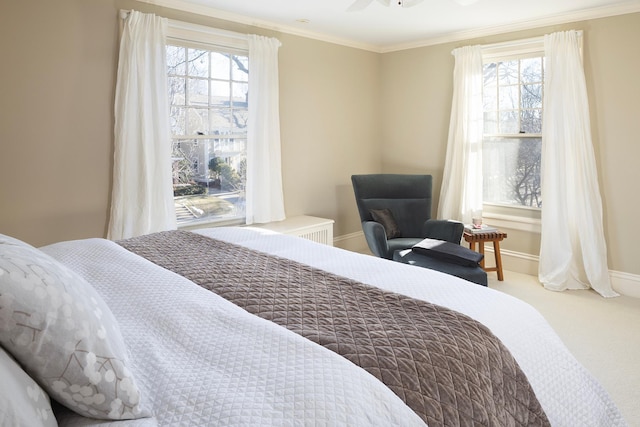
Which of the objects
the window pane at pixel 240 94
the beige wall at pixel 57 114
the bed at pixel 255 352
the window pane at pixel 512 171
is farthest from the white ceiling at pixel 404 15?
the bed at pixel 255 352

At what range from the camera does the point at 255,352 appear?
122 cm

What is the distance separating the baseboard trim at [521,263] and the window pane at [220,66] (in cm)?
219

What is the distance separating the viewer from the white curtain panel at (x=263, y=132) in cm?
424

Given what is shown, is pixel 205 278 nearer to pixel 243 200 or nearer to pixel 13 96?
pixel 13 96

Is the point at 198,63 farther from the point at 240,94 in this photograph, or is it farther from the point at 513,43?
the point at 513,43

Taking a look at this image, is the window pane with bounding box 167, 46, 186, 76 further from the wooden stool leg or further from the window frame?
the wooden stool leg

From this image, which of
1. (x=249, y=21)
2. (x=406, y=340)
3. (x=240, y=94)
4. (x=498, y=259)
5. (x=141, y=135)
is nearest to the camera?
(x=406, y=340)

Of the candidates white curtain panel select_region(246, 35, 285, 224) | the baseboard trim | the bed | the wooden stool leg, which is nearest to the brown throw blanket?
the bed

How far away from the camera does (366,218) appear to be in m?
4.66

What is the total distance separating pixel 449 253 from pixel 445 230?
0.71 m

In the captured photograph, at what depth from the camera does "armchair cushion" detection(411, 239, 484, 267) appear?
348 centimetres

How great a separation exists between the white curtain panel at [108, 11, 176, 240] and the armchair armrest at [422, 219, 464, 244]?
7.62ft

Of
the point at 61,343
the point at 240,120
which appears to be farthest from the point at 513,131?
the point at 61,343

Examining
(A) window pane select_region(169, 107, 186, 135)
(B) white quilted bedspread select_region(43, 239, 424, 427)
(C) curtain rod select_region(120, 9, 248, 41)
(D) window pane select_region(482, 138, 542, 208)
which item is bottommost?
(B) white quilted bedspread select_region(43, 239, 424, 427)
